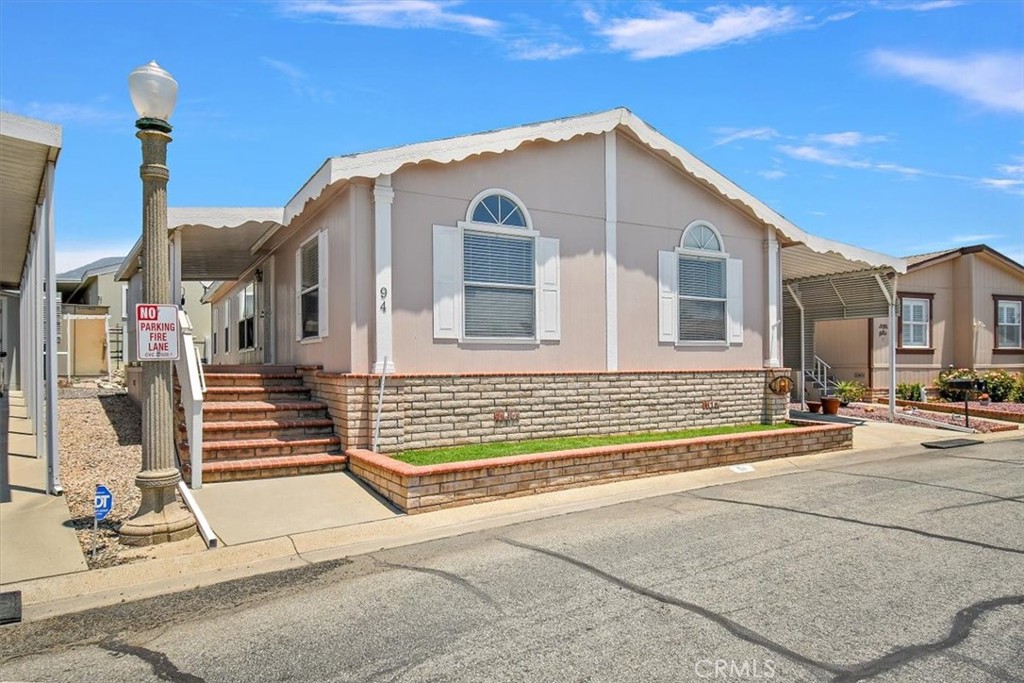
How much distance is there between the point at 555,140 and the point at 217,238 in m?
6.06

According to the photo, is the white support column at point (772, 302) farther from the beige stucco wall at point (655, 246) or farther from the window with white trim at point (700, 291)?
the window with white trim at point (700, 291)

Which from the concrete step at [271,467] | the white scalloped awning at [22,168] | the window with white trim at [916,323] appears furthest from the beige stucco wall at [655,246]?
the window with white trim at [916,323]

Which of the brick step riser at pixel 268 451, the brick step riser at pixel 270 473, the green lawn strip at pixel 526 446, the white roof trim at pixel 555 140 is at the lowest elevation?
the brick step riser at pixel 270 473

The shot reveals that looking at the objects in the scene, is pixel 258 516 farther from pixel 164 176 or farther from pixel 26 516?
pixel 164 176

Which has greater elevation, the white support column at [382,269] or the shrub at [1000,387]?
the white support column at [382,269]

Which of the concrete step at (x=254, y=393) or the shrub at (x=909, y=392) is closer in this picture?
the concrete step at (x=254, y=393)

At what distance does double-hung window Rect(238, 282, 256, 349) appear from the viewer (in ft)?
51.6

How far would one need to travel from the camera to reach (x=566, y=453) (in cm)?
834

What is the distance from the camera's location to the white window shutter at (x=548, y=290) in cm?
1052

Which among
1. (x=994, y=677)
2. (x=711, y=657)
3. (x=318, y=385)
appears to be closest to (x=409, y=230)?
(x=318, y=385)

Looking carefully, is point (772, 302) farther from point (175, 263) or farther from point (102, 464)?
point (102, 464)

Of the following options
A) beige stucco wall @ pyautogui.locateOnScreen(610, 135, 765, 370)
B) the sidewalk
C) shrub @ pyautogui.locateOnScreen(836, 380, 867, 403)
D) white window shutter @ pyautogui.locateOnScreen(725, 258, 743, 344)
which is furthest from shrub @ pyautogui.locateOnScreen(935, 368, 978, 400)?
the sidewalk

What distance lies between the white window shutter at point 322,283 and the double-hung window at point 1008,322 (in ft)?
71.9

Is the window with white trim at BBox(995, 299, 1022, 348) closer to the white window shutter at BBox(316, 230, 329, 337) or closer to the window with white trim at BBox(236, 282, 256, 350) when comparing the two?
the white window shutter at BBox(316, 230, 329, 337)
